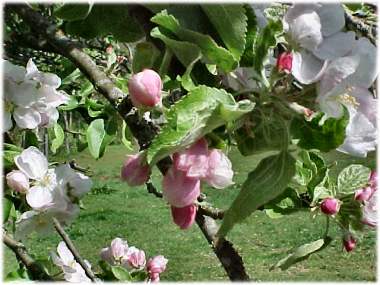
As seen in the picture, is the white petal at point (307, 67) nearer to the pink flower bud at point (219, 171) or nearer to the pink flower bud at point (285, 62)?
the pink flower bud at point (285, 62)

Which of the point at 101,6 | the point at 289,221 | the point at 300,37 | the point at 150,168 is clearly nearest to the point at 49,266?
the point at 101,6

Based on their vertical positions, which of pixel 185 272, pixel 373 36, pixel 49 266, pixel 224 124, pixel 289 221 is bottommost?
pixel 289 221

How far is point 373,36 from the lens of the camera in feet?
3.72

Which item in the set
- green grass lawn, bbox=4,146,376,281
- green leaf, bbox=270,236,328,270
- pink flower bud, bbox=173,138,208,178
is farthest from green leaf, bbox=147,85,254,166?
green grass lawn, bbox=4,146,376,281

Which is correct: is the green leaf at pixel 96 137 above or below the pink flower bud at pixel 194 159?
below

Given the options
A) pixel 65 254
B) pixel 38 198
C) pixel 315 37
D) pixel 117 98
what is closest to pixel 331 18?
pixel 315 37

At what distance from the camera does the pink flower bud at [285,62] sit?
2.35 ft

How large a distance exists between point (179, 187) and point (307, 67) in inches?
6.8

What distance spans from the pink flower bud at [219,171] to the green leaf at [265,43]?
9 cm

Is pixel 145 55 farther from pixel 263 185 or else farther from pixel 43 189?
pixel 43 189

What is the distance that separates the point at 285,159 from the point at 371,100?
0.39 ft

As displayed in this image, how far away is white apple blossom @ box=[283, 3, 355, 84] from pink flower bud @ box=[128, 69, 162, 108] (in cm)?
14

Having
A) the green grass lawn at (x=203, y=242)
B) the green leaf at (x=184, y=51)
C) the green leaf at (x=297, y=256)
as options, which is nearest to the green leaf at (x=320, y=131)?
the green leaf at (x=184, y=51)

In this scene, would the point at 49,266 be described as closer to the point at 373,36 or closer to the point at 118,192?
the point at 373,36
